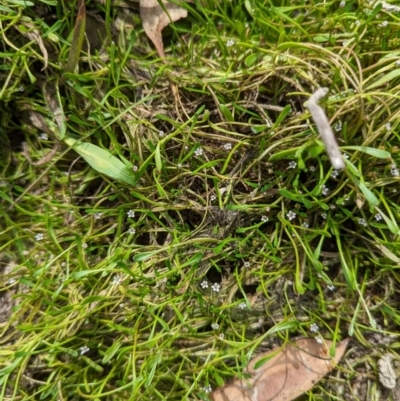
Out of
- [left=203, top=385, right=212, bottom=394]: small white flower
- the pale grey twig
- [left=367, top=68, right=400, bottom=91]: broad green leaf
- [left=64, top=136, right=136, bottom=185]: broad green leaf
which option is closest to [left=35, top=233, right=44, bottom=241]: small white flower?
[left=64, top=136, right=136, bottom=185]: broad green leaf

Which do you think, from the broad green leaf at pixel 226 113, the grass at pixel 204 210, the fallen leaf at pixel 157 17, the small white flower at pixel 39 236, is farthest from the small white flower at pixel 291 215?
the small white flower at pixel 39 236

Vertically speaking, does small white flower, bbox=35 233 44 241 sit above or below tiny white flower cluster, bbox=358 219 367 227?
above

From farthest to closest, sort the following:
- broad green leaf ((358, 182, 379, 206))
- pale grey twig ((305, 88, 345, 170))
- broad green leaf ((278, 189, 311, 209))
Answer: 1. broad green leaf ((278, 189, 311, 209))
2. broad green leaf ((358, 182, 379, 206))
3. pale grey twig ((305, 88, 345, 170))

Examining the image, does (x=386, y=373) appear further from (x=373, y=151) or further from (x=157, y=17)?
(x=157, y=17)

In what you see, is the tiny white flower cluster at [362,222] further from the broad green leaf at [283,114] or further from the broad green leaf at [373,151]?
the broad green leaf at [283,114]

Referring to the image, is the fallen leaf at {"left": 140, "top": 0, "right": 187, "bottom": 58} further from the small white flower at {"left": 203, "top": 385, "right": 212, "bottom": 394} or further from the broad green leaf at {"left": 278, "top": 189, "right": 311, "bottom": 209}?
the small white flower at {"left": 203, "top": 385, "right": 212, "bottom": 394}

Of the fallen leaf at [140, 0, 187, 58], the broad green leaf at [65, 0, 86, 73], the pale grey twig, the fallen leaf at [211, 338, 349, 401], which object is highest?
the broad green leaf at [65, 0, 86, 73]
